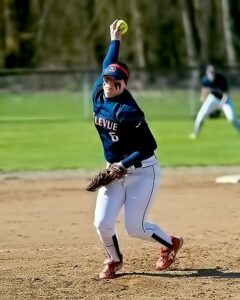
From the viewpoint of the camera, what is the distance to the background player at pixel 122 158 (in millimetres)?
7438

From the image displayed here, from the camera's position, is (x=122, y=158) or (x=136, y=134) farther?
(x=122, y=158)

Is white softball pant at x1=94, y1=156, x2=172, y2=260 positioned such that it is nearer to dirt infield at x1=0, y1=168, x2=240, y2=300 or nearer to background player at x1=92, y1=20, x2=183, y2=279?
background player at x1=92, y1=20, x2=183, y2=279

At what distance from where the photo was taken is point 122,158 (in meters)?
7.59

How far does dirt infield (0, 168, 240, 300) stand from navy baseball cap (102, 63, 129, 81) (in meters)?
1.78

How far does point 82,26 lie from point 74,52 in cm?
230

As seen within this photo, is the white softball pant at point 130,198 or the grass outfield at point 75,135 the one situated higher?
the white softball pant at point 130,198

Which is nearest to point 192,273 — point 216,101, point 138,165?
point 138,165

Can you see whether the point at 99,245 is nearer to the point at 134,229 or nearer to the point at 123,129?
the point at 134,229

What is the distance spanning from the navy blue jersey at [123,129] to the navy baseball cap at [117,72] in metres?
0.17

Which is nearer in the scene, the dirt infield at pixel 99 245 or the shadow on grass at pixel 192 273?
the dirt infield at pixel 99 245

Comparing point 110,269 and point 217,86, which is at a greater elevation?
point 110,269

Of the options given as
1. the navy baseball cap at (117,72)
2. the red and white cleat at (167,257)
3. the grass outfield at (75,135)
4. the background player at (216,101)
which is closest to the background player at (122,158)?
the navy baseball cap at (117,72)

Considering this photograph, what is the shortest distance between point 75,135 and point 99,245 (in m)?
15.8

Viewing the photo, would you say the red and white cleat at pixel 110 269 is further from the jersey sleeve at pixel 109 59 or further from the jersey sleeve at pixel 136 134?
the jersey sleeve at pixel 109 59
